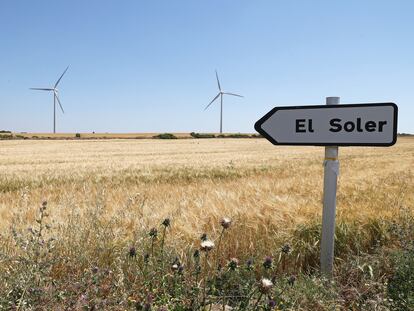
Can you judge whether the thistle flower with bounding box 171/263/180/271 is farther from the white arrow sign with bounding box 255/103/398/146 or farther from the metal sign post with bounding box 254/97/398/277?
the white arrow sign with bounding box 255/103/398/146

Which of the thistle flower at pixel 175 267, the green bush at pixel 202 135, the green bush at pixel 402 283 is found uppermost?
the green bush at pixel 202 135

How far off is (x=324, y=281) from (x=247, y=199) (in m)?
2.72

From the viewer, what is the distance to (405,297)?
9.30ft

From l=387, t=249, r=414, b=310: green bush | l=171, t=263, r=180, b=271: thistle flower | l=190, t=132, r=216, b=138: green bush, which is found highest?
l=190, t=132, r=216, b=138: green bush

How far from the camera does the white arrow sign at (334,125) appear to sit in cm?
311

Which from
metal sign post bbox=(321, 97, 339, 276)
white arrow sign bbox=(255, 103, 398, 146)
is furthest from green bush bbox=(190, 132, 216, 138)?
metal sign post bbox=(321, 97, 339, 276)

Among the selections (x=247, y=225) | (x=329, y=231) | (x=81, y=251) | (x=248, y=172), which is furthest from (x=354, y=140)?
(x=248, y=172)

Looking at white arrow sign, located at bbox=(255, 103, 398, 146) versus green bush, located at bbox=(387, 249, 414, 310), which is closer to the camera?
green bush, located at bbox=(387, 249, 414, 310)

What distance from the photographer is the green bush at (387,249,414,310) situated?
2.67 meters

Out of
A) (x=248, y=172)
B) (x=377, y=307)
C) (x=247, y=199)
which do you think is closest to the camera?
(x=377, y=307)

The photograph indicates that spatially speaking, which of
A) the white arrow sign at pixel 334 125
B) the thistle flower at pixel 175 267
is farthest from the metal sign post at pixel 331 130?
the thistle flower at pixel 175 267

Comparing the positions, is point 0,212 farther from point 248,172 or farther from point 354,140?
point 248,172

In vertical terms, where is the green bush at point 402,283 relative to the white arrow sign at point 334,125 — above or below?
below

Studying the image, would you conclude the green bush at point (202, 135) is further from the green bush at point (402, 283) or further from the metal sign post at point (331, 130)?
the green bush at point (402, 283)
